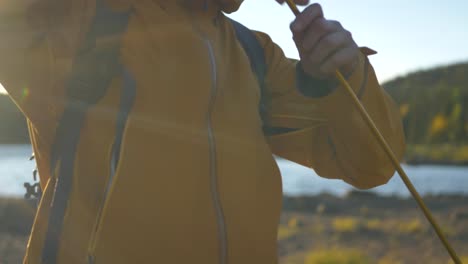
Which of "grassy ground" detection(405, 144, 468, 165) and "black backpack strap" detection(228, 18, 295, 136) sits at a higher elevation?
"black backpack strap" detection(228, 18, 295, 136)

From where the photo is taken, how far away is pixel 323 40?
1.37m

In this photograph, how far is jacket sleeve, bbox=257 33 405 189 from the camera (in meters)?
1.50

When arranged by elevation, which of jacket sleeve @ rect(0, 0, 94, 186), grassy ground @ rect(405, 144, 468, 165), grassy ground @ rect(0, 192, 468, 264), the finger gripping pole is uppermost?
jacket sleeve @ rect(0, 0, 94, 186)

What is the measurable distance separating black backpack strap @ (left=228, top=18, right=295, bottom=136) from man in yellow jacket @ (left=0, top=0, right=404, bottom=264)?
9 cm

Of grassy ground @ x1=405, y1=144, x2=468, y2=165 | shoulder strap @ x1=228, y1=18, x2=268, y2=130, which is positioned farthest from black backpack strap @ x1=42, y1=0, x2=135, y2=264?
grassy ground @ x1=405, y1=144, x2=468, y2=165

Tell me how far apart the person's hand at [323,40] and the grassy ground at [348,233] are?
295 cm

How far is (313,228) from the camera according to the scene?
912 centimetres

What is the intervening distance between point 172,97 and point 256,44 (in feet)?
1.13

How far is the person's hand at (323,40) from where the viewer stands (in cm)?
137

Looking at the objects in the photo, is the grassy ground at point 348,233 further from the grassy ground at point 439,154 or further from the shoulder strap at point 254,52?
the grassy ground at point 439,154

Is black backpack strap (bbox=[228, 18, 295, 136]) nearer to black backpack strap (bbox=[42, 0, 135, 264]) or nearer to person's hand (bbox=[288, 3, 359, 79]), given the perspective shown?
person's hand (bbox=[288, 3, 359, 79])

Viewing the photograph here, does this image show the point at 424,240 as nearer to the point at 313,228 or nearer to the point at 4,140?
the point at 313,228

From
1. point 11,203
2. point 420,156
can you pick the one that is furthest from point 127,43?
point 420,156

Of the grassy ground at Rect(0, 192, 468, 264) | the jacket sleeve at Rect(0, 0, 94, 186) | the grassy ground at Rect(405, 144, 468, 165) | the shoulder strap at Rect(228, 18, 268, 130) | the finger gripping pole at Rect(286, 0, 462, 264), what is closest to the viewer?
the jacket sleeve at Rect(0, 0, 94, 186)
